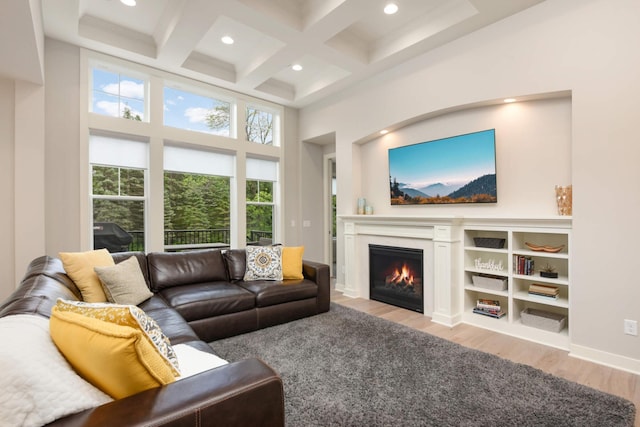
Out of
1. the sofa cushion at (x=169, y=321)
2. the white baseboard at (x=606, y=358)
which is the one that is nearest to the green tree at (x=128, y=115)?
the sofa cushion at (x=169, y=321)

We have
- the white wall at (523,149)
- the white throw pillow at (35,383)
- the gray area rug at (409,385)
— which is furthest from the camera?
the white wall at (523,149)

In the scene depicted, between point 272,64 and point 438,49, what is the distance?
6.86ft

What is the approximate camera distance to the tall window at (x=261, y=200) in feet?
17.9

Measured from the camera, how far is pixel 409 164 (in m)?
4.21

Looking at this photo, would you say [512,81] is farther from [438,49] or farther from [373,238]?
[373,238]

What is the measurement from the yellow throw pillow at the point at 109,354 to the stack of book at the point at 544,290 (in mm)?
3306

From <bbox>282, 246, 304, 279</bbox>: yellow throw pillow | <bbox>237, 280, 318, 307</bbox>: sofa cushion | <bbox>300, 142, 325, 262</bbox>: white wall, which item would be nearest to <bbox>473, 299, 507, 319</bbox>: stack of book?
<bbox>237, 280, 318, 307</bbox>: sofa cushion

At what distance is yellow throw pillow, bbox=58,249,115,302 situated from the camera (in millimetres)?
2465

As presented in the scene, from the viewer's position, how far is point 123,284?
264cm

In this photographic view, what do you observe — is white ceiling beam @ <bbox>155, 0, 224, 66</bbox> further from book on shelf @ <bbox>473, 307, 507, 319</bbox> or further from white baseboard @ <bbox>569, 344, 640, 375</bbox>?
white baseboard @ <bbox>569, 344, 640, 375</bbox>

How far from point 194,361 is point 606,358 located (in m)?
3.11

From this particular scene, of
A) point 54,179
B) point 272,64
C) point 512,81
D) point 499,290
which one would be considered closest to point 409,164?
point 512,81

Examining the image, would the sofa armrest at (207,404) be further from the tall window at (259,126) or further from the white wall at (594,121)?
the tall window at (259,126)

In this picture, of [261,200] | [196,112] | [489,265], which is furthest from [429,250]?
[196,112]
